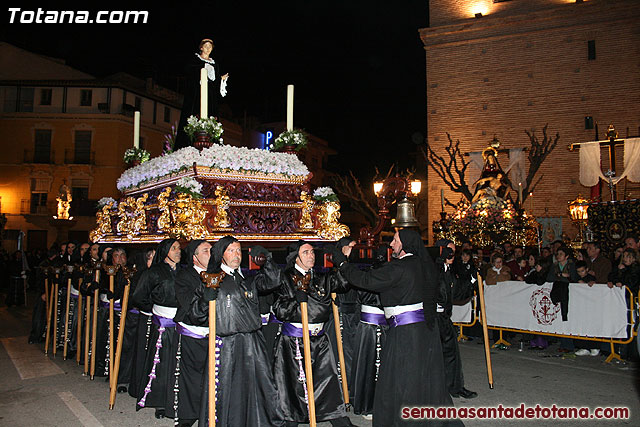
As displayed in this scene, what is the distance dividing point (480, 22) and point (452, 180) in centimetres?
761

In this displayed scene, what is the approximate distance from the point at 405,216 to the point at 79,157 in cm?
2950

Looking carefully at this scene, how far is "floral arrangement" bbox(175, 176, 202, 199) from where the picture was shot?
19.7 ft

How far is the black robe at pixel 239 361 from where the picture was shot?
4.51 meters

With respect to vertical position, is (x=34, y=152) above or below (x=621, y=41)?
below

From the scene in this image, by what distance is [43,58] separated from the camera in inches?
1368

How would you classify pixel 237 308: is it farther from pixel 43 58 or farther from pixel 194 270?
pixel 43 58

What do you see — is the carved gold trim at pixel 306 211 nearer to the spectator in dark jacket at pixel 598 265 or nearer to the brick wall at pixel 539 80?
the spectator in dark jacket at pixel 598 265

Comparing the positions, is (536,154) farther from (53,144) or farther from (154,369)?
(53,144)

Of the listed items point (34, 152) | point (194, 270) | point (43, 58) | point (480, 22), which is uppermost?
point (43, 58)

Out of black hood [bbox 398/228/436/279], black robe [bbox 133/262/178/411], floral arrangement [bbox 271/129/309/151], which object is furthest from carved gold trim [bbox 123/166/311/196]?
black hood [bbox 398/228/436/279]

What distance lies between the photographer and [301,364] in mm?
5074

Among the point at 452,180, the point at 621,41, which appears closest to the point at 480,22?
the point at 621,41

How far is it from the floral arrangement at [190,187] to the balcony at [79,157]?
92.0ft

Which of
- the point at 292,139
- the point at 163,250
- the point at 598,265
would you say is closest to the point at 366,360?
the point at 163,250
